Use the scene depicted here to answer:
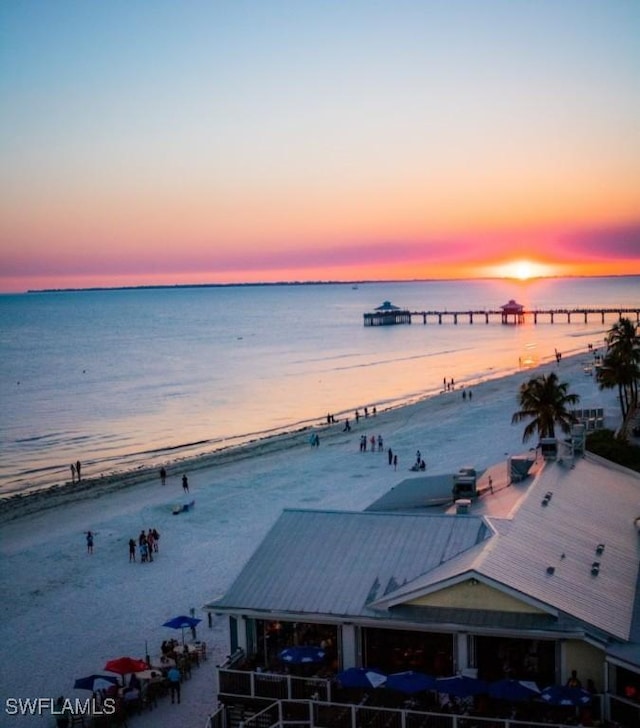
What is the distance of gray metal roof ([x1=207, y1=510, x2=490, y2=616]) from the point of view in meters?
17.0

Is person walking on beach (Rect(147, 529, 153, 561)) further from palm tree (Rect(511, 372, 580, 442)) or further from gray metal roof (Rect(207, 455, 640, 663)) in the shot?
palm tree (Rect(511, 372, 580, 442))

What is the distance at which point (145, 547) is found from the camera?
1224 inches

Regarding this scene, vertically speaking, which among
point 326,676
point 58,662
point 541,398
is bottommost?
point 58,662

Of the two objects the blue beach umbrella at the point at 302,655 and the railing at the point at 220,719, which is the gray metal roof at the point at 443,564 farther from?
the railing at the point at 220,719

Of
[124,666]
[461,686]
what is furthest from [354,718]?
[124,666]

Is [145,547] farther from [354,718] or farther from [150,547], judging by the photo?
[354,718]

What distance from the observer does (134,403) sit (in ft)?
278

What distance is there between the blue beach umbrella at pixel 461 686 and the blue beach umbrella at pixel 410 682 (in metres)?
0.15

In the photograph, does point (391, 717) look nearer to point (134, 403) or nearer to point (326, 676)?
point (326, 676)

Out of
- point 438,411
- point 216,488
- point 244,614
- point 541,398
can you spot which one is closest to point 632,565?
point 244,614

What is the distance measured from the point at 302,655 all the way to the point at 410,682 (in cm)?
225

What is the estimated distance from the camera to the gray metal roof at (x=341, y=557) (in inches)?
670

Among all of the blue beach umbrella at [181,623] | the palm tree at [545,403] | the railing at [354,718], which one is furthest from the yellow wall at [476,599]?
the palm tree at [545,403]

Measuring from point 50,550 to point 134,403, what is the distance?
51.9 m
